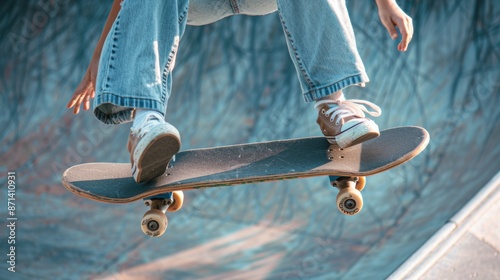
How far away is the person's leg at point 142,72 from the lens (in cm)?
294

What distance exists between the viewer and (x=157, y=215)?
3287 millimetres

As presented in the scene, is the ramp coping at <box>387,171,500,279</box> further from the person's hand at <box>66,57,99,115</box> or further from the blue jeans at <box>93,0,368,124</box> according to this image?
the person's hand at <box>66,57,99,115</box>

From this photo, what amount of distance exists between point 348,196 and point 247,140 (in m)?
2.80

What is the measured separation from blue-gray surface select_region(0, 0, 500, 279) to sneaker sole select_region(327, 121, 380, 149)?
5.69ft

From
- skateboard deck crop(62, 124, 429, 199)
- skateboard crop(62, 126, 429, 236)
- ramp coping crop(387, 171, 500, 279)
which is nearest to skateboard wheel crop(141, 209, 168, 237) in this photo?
skateboard crop(62, 126, 429, 236)

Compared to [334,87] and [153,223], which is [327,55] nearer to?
[334,87]

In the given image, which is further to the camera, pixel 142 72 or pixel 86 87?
pixel 86 87

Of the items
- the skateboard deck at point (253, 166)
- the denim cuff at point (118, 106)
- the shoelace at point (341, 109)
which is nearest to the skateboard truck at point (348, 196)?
→ the skateboard deck at point (253, 166)

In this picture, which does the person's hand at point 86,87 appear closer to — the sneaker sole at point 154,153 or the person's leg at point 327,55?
the sneaker sole at point 154,153

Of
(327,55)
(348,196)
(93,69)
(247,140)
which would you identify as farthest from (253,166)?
(247,140)

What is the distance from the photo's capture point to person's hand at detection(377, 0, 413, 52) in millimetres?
3168

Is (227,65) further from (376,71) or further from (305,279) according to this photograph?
(305,279)

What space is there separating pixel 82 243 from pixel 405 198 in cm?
232

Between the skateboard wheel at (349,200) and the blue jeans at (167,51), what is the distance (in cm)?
42
